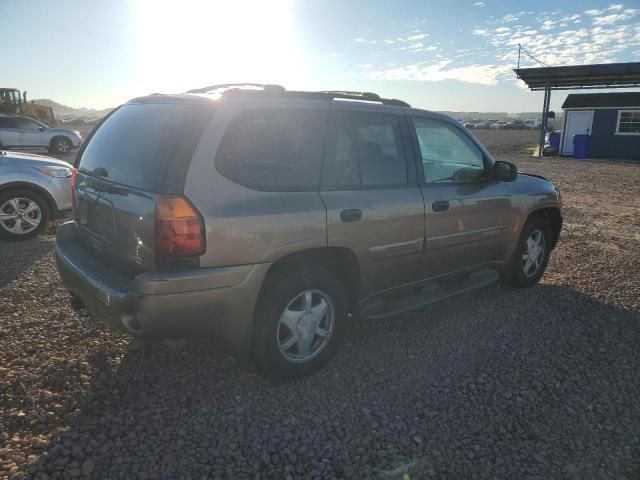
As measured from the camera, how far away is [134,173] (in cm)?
283

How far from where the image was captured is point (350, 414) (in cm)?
287

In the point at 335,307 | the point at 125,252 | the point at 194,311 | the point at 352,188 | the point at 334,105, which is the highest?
the point at 334,105

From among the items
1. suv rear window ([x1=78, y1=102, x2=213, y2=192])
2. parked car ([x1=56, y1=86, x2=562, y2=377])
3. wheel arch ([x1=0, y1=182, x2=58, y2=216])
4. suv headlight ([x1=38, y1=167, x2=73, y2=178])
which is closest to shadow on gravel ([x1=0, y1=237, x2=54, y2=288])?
wheel arch ([x1=0, y1=182, x2=58, y2=216])

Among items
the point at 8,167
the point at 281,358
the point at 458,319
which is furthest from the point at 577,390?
the point at 8,167

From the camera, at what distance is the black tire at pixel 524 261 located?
4.79 m

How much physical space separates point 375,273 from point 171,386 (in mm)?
1572

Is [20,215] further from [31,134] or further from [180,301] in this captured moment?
[31,134]

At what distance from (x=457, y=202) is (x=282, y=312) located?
1.82 m

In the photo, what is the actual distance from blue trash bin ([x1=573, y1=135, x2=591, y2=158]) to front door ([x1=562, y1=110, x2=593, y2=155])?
0.62 meters

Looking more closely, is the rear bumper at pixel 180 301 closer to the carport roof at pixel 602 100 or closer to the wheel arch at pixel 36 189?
the wheel arch at pixel 36 189

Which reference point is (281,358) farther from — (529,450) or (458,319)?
(458,319)

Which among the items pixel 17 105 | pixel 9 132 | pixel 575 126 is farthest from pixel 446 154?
pixel 17 105

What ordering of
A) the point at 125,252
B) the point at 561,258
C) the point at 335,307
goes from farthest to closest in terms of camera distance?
the point at 561,258, the point at 335,307, the point at 125,252

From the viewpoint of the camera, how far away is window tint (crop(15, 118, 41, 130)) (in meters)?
19.1
